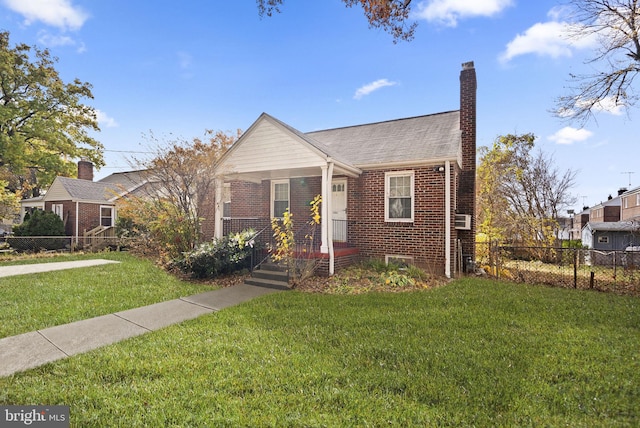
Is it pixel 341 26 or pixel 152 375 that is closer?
pixel 152 375

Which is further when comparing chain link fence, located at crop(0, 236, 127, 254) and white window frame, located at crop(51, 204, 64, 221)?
white window frame, located at crop(51, 204, 64, 221)

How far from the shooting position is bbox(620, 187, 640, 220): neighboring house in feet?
101

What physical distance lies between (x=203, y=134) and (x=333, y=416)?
11.6 meters

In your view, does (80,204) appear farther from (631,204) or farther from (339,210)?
(631,204)

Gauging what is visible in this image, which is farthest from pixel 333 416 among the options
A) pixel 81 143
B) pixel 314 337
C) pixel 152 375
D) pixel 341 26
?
pixel 81 143

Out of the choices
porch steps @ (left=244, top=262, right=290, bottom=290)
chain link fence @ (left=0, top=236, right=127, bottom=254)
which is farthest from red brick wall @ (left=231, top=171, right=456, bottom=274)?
chain link fence @ (left=0, top=236, right=127, bottom=254)

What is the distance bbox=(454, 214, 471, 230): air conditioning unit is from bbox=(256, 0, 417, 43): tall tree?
5.75 meters

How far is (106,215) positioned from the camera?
20.4m

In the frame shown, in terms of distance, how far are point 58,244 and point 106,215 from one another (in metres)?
4.97

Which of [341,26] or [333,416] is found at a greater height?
[341,26]

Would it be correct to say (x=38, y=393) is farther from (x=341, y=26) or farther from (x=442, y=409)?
(x=341, y=26)

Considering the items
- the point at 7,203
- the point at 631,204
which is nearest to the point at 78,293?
the point at 7,203

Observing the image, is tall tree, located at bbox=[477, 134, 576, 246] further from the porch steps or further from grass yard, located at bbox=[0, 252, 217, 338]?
grass yard, located at bbox=[0, 252, 217, 338]

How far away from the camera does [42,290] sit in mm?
7176
